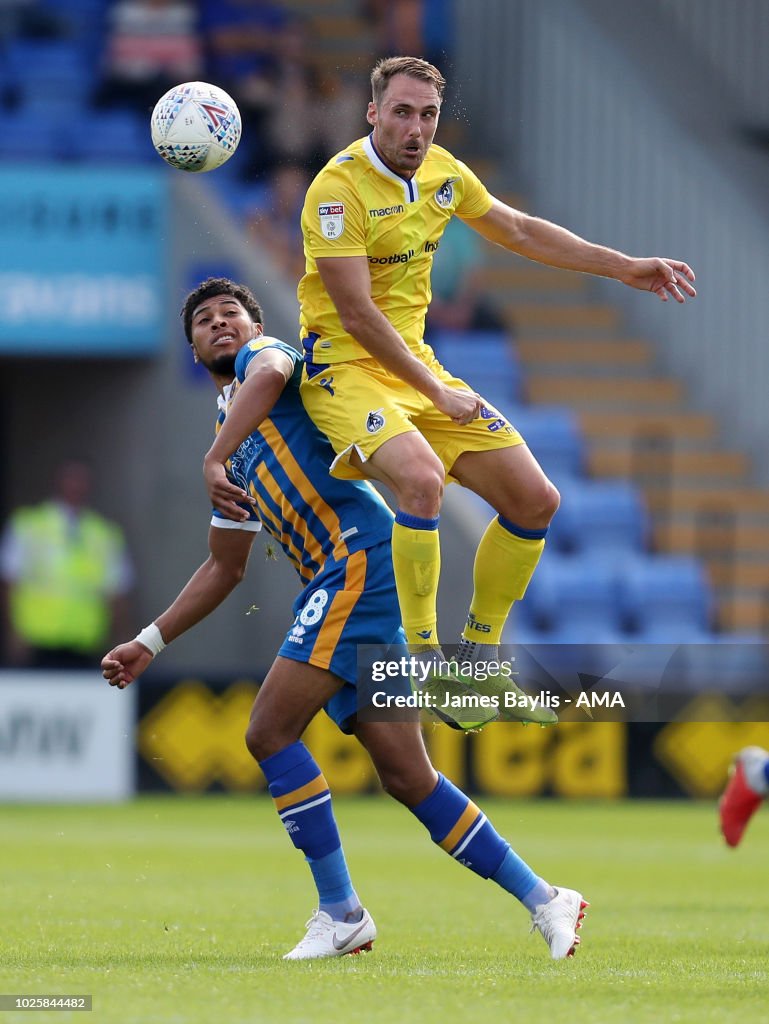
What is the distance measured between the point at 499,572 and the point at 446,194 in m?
1.25

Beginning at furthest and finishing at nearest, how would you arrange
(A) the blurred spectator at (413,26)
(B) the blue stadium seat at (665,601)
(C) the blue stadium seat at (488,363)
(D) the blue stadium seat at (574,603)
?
1. (A) the blurred spectator at (413,26)
2. (C) the blue stadium seat at (488,363)
3. (B) the blue stadium seat at (665,601)
4. (D) the blue stadium seat at (574,603)

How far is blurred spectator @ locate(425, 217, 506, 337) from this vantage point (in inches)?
632

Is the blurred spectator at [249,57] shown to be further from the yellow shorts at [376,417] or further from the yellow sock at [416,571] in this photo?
the yellow sock at [416,571]

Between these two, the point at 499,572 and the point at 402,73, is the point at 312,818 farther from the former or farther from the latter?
the point at 402,73

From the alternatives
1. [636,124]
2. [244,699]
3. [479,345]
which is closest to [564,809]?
[244,699]

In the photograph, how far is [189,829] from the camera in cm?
1223

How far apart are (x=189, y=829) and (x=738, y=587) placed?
587 centimetres

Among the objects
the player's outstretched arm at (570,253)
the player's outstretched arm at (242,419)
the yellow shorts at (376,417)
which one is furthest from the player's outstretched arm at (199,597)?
the player's outstretched arm at (570,253)

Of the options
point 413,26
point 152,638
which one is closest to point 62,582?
point 413,26

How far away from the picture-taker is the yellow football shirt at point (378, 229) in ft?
20.4

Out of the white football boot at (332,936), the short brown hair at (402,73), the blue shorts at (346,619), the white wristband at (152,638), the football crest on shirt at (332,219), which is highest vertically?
the short brown hair at (402,73)

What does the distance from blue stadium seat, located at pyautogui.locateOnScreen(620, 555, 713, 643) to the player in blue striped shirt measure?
9.08m

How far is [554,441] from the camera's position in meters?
16.4

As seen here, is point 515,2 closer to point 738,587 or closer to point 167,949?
point 738,587
